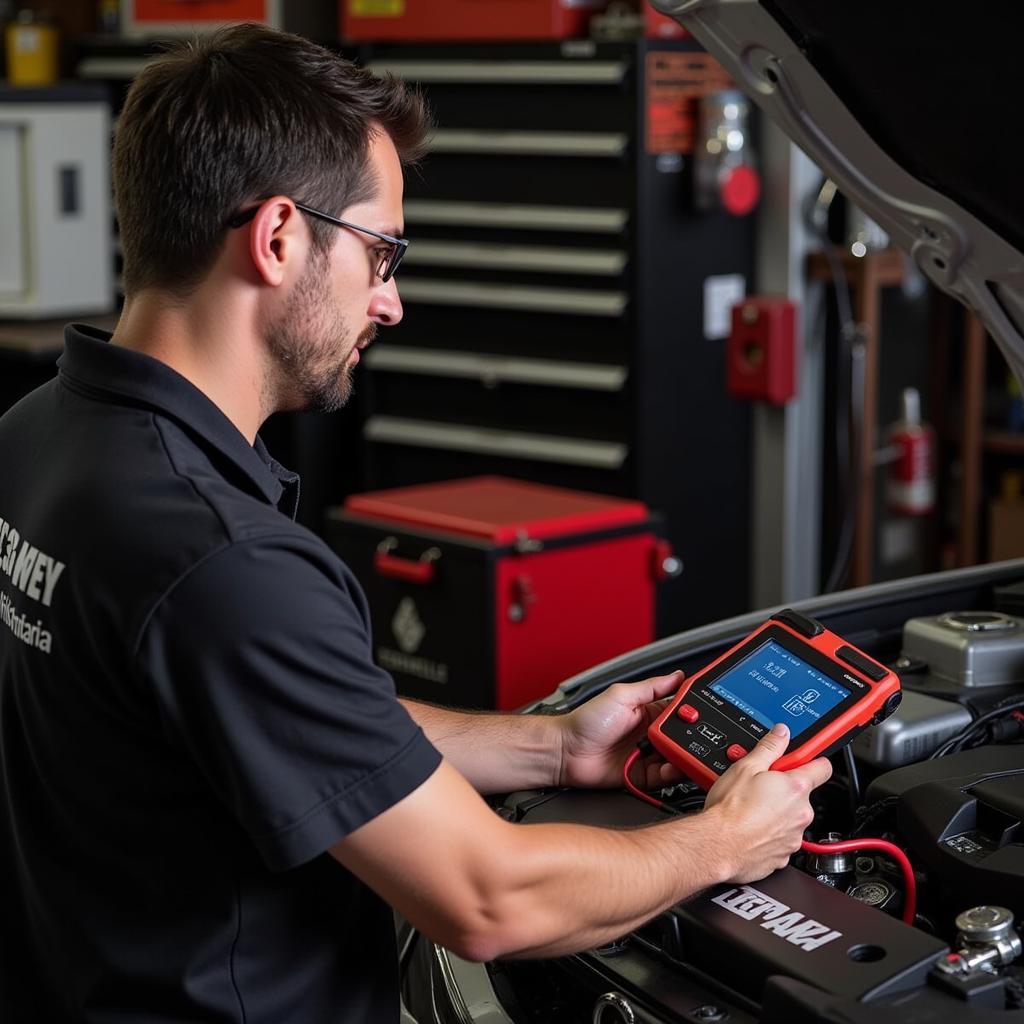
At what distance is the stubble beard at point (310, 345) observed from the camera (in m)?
1.18

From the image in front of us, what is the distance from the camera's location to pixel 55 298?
362 cm

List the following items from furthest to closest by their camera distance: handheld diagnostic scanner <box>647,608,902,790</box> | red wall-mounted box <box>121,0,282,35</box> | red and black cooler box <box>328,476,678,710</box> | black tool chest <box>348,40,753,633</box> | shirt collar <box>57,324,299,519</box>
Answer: red wall-mounted box <box>121,0,282,35</box>, black tool chest <box>348,40,753,633</box>, red and black cooler box <box>328,476,678,710</box>, handheld diagnostic scanner <box>647,608,902,790</box>, shirt collar <box>57,324,299,519</box>

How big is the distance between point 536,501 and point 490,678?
366 millimetres

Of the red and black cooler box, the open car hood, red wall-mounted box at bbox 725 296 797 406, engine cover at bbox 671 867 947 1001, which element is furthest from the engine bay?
red wall-mounted box at bbox 725 296 797 406

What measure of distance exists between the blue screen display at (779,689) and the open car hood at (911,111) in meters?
0.38

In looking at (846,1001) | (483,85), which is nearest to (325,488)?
(483,85)

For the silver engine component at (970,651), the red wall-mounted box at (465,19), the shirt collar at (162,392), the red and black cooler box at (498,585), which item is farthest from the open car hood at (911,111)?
the red wall-mounted box at (465,19)

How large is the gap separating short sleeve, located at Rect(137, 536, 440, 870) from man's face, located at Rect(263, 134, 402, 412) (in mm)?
216

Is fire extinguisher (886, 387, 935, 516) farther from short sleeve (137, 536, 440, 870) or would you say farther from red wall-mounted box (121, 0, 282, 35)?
short sleeve (137, 536, 440, 870)

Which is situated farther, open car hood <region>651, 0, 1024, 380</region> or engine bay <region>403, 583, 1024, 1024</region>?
open car hood <region>651, 0, 1024, 380</region>

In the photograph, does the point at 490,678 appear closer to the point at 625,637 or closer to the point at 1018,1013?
the point at 625,637

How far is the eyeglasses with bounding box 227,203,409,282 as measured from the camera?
1158mm

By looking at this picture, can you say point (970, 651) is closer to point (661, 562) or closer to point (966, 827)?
point (966, 827)

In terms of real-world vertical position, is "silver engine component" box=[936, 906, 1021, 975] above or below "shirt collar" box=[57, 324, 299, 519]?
below
